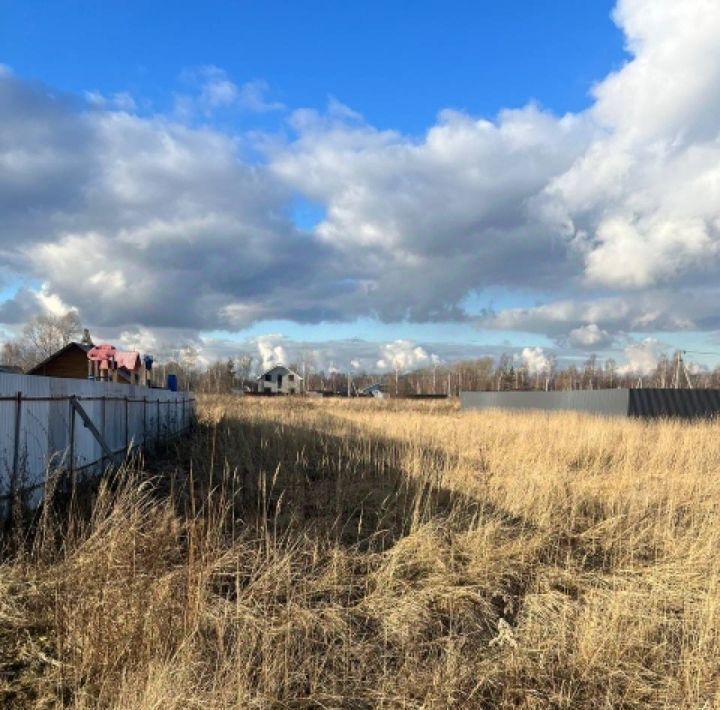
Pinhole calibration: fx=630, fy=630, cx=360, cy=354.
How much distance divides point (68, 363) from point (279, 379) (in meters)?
83.2

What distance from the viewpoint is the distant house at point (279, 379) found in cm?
11356

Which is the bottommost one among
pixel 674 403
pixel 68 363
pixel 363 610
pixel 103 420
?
pixel 363 610

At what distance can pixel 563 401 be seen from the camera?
3259cm

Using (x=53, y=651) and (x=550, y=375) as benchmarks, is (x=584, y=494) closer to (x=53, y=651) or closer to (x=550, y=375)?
(x=53, y=651)

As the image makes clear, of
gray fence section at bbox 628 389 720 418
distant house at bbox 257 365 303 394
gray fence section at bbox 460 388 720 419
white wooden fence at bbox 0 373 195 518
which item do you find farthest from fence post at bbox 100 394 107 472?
distant house at bbox 257 365 303 394

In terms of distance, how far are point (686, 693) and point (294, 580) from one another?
2.63 m

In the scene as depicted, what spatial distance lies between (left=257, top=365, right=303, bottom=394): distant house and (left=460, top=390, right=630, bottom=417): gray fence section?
6766 cm

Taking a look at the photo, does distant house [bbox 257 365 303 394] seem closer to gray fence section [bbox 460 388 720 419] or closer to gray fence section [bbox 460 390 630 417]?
gray fence section [bbox 460 390 630 417]

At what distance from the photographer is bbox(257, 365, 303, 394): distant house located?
114m

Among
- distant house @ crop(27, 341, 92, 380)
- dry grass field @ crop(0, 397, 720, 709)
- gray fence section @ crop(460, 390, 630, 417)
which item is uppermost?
distant house @ crop(27, 341, 92, 380)

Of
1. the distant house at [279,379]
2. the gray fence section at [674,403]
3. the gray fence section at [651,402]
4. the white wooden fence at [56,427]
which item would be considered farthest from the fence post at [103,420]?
the distant house at [279,379]

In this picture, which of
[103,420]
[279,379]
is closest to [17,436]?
[103,420]

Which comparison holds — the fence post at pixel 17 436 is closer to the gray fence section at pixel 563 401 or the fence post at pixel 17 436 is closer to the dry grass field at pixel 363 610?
the dry grass field at pixel 363 610

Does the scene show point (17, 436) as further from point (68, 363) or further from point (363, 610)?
point (68, 363)
